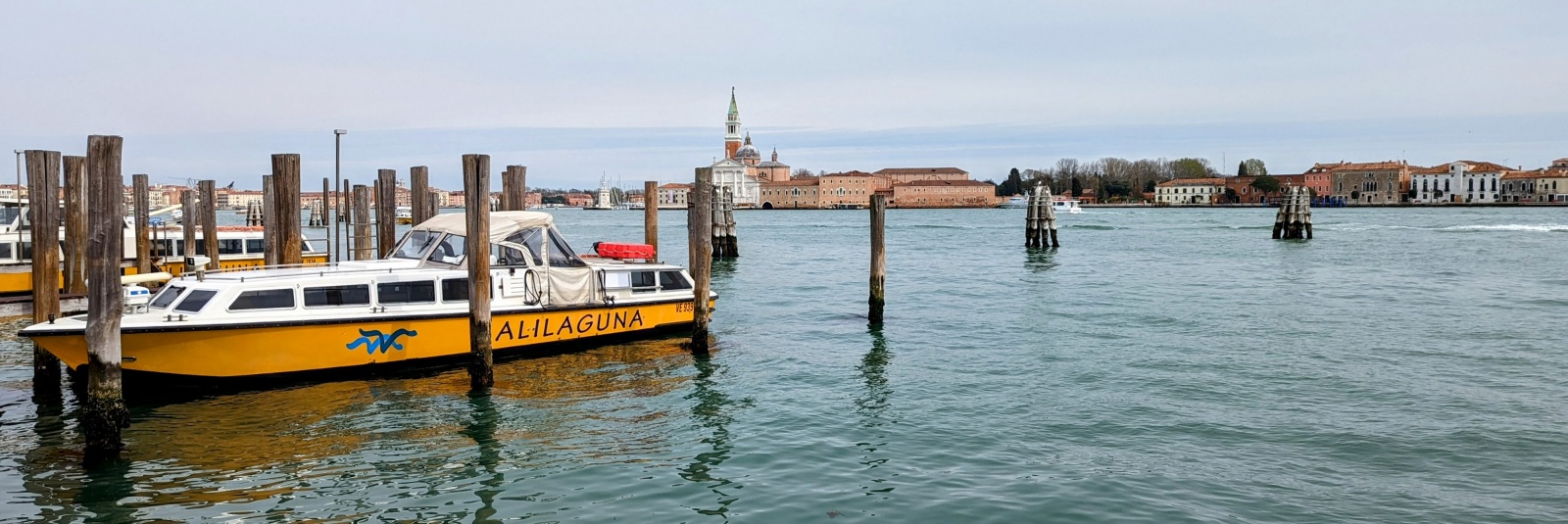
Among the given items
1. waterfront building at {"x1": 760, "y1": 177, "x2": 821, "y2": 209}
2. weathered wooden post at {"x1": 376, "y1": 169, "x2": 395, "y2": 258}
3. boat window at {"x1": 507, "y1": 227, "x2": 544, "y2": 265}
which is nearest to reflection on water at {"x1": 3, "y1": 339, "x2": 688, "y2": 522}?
boat window at {"x1": 507, "y1": 227, "x2": 544, "y2": 265}

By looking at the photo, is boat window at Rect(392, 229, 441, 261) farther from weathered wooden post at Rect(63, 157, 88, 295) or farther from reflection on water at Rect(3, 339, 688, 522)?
weathered wooden post at Rect(63, 157, 88, 295)

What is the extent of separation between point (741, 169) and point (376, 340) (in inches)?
6665

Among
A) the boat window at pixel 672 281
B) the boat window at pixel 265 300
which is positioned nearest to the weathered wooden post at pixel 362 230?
Result: the boat window at pixel 672 281

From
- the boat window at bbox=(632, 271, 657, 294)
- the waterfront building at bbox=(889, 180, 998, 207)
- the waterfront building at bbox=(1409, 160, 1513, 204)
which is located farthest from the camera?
the waterfront building at bbox=(889, 180, 998, 207)

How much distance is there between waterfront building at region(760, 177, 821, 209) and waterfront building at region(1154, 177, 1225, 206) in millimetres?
56057

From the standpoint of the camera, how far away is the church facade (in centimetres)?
18212

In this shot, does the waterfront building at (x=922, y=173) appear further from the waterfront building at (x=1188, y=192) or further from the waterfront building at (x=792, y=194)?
the waterfront building at (x=1188, y=192)

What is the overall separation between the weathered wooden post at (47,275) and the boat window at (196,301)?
4.75 ft

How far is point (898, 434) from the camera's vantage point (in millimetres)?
11414

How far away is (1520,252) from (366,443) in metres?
45.5

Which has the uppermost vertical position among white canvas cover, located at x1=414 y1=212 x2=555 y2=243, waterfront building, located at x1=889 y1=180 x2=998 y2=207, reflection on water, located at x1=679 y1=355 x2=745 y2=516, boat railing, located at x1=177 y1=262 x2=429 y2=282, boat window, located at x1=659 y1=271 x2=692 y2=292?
waterfront building, located at x1=889 y1=180 x2=998 y2=207

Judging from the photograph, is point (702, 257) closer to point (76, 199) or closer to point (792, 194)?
point (76, 199)

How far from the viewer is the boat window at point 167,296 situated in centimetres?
1291

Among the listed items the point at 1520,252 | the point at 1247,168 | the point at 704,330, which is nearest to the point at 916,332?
the point at 704,330
